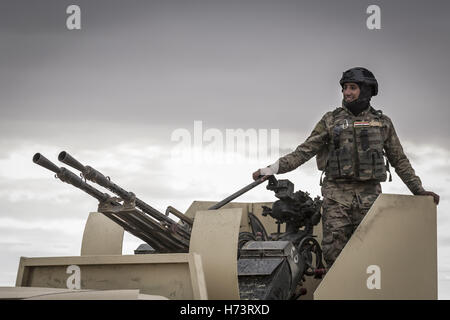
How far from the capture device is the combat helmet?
23.5 ft

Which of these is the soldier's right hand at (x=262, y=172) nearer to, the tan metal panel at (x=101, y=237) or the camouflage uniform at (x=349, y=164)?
the camouflage uniform at (x=349, y=164)

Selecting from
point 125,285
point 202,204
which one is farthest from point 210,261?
point 202,204

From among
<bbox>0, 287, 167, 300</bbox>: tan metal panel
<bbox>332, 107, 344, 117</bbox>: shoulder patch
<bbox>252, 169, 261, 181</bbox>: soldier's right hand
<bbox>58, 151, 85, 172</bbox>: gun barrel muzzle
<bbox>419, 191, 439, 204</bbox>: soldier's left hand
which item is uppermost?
<bbox>332, 107, 344, 117</bbox>: shoulder patch

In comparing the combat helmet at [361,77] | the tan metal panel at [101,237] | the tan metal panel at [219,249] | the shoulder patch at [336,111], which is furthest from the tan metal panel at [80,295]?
the combat helmet at [361,77]

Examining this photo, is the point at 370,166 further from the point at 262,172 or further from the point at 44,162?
the point at 44,162

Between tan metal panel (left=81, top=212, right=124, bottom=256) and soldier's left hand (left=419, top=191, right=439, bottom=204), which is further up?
soldier's left hand (left=419, top=191, right=439, bottom=204)

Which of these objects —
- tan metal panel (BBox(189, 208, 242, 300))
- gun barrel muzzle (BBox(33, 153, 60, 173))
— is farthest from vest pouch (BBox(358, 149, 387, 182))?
gun barrel muzzle (BBox(33, 153, 60, 173))

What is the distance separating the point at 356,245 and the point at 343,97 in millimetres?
1971

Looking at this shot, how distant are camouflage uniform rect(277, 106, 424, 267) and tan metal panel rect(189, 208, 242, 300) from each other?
5.78 ft

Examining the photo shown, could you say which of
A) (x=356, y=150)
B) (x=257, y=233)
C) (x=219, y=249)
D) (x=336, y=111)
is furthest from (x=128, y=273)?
(x=336, y=111)

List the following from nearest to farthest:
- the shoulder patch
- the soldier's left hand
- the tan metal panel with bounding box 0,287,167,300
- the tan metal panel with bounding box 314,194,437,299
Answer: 1. the tan metal panel with bounding box 0,287,167,300
2. the tan metal panel with bounding box 314,194,437,299
3. the soldier's left hand
4. the shoulder patch

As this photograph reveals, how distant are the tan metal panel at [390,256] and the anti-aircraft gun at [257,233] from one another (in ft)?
1.93

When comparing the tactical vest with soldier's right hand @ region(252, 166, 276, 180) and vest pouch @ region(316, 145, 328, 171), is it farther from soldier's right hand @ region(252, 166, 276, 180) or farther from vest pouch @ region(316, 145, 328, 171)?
soldier's right hand @ region(252, 166, 276, 180)
